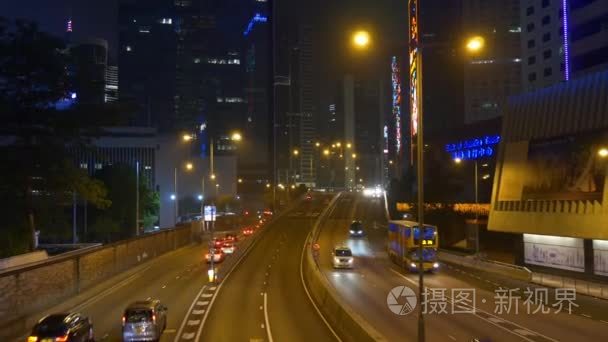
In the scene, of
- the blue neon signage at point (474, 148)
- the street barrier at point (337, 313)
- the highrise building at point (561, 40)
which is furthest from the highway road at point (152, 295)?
the highrise building at point (561, 40)

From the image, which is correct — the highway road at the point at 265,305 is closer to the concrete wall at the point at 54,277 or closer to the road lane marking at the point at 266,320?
the road lane marking at the point at 266,320

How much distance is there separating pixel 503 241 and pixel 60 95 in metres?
49.0

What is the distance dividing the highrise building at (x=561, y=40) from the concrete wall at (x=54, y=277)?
4795cm

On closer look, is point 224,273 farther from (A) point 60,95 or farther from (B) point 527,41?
(B) point 527,41

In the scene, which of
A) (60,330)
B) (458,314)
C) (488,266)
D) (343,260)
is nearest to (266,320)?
(458,314)

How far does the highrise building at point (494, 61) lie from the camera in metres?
143

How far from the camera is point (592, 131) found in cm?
4206

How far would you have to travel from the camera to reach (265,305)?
32.2 metres

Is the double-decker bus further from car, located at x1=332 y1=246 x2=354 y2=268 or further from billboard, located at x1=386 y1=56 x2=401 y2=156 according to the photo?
billboard, located at x1=386 y1=56 x2=401 y2=156

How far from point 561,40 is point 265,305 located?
2505 inches

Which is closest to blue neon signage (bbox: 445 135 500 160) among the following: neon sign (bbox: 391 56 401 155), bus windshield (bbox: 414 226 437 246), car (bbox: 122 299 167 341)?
bus windshield (bbox: 414 226 437 246)

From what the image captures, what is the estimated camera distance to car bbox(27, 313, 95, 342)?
19.3 m

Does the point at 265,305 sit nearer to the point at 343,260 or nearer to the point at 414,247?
the point at 343,260

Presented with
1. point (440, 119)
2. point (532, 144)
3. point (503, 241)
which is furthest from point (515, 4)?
point (532, 144)
